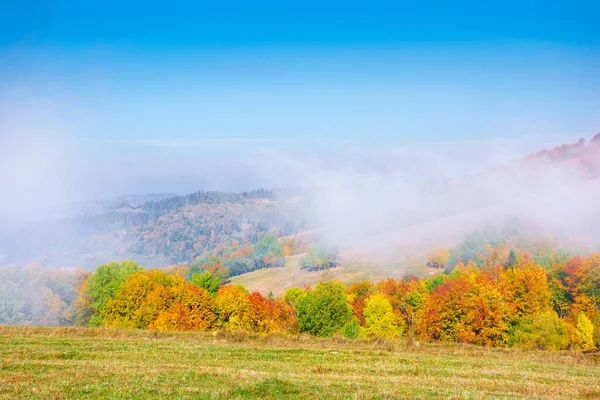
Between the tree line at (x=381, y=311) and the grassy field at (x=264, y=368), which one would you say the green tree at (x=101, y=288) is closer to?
the tree line at (x=381, y=311)

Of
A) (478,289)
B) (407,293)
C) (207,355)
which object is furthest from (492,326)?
(207,355)

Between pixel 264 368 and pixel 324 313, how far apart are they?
3080 inches

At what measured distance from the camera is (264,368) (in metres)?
23.2

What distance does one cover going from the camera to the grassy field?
1708 cm

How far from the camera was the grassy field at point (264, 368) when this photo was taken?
17078mm

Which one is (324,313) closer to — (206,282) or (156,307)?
(156,307)

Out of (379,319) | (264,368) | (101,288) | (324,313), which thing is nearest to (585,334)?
(379,319)

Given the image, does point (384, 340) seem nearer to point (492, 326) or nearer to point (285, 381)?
point (285, 381)

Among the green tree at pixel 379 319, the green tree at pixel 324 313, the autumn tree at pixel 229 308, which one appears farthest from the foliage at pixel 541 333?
the autumn tree at pixel 229 308

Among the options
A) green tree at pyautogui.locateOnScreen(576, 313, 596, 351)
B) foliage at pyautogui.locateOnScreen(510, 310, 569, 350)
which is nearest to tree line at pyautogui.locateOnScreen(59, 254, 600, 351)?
green tree at pyautogui.locateOnScreen(576, 313, 596, 351)

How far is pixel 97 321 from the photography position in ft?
332

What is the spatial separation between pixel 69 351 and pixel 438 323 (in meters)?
84.3

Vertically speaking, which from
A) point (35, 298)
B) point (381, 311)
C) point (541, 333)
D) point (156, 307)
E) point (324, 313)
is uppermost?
point (35, 298)

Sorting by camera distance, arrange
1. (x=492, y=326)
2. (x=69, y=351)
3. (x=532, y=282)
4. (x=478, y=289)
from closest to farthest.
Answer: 1. (x=69, y=351)
2. (x=492, y=326)
3. (x=478, y=289)
4. (x=532, y=282)
